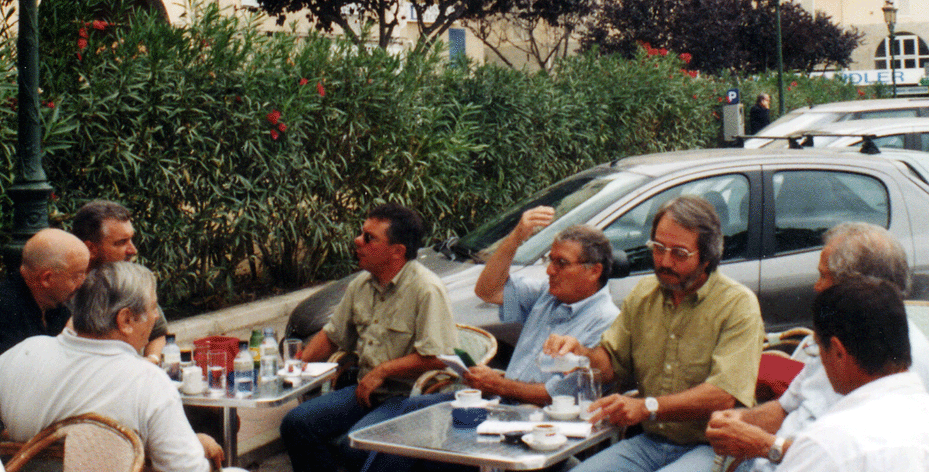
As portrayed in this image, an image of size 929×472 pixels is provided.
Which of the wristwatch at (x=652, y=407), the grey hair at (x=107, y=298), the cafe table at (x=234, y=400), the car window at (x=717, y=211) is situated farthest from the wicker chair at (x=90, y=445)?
the car window at (x=717, y=211)

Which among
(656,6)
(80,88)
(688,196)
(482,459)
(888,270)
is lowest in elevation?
(482,459)

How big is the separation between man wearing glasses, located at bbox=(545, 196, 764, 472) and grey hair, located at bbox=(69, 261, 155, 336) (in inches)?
62.0

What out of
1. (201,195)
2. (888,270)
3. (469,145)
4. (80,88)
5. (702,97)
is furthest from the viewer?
(702,97)

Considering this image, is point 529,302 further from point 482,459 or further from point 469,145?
point 469,145

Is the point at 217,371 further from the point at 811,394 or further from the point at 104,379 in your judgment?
the point at 811,394

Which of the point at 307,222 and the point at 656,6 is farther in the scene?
the point at 656,6

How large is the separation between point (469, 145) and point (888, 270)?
726cm

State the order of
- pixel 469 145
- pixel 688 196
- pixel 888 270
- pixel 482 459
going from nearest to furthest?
pixel 482 459, pixel 888 270, pixel 688 196, pixel 469 145

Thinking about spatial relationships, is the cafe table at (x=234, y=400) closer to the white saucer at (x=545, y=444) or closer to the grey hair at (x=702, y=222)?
the white saucer at (x=545, y=444)

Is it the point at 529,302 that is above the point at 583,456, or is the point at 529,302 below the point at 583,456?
above

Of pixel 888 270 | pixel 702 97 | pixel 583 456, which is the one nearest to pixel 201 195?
pixel 583 456

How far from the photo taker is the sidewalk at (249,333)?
548 centimetres

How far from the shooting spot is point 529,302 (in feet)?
15.3

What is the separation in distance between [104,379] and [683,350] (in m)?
2.06
